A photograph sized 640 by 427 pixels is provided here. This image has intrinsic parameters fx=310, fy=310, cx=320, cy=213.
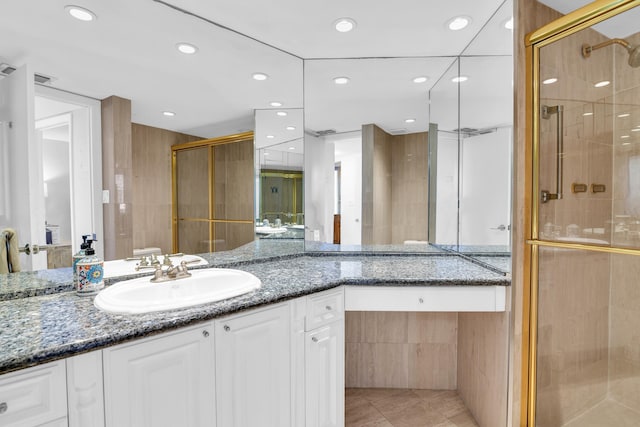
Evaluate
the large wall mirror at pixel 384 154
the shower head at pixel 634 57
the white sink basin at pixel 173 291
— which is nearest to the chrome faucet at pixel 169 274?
the white sink basin at pixel 173 291

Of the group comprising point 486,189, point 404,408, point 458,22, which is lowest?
point 404,408

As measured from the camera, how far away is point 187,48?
5.55ft

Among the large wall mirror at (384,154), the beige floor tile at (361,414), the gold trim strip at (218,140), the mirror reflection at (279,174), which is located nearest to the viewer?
the gold trim strip at (218,140)

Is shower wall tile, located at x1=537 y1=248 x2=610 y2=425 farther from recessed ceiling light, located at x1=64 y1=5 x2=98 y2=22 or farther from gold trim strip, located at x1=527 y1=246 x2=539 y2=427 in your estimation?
recessed ceiling light, located at x1=64 y1=5 x2=98 y2=22

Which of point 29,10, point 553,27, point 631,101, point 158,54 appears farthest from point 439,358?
point 29,10

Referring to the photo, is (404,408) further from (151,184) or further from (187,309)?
(151,184)

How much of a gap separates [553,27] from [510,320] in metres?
1.38

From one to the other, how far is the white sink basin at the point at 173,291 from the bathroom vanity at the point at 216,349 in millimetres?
42

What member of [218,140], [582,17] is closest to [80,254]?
[218,140]

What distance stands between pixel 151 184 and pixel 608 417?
8.57 ft

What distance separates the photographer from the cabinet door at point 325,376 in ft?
4.64

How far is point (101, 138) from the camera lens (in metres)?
1.37

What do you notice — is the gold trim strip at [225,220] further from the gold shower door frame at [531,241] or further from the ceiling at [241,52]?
the gold shower door frame at [531,241]

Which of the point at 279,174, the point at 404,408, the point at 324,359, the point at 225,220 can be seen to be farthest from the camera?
the point at 279,174
